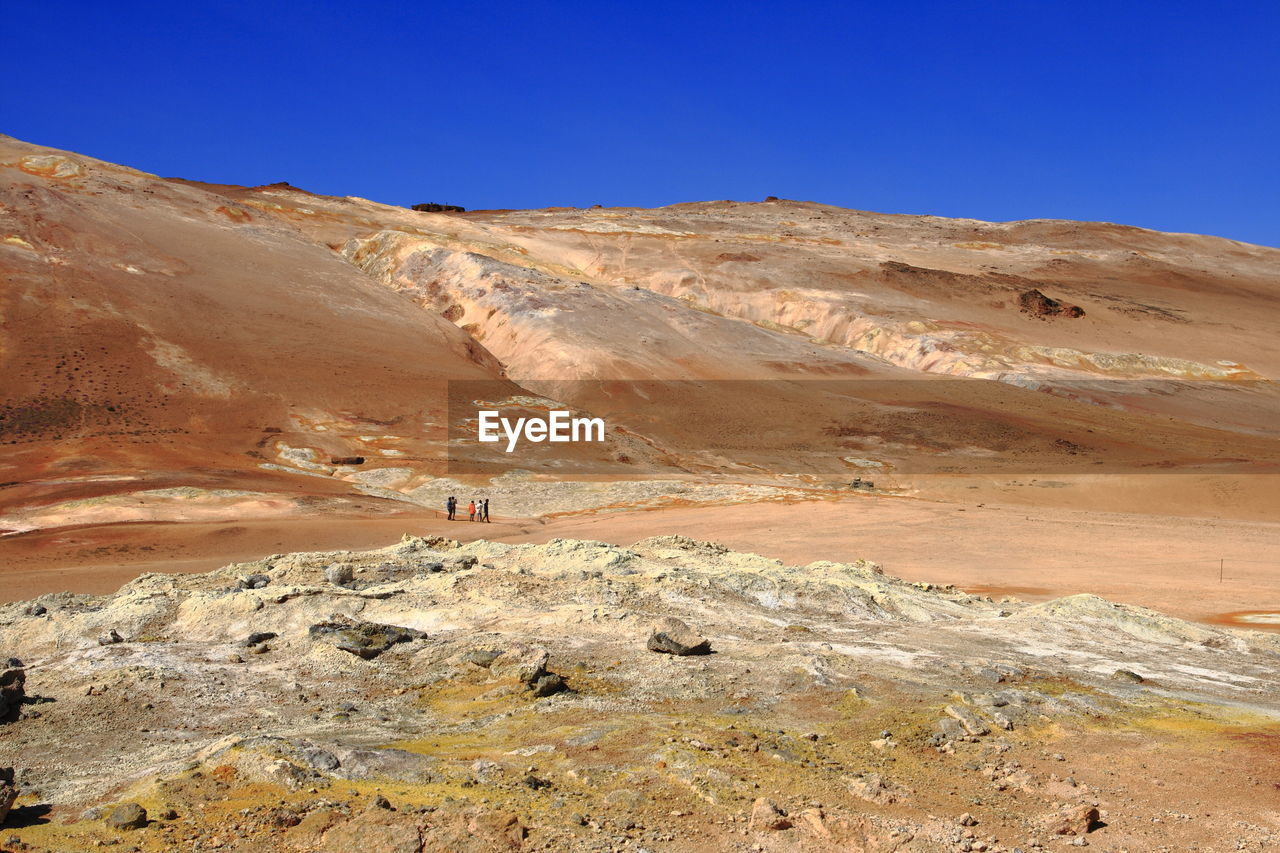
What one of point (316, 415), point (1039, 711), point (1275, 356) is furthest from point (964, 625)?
point (1275, 356)

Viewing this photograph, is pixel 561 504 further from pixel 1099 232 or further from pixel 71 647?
pixel 1099 232

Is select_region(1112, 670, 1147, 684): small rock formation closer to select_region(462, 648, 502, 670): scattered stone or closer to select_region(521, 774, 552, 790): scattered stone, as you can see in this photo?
select_region(462, 648, 502, 670): scattered stone

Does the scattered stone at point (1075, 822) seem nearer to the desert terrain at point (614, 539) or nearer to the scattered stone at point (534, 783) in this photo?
the desert terrain at point (614, 539)

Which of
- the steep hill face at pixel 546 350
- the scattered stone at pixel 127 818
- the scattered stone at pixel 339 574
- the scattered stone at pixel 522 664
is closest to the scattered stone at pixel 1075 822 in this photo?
the scattered stone at pixel 522 664

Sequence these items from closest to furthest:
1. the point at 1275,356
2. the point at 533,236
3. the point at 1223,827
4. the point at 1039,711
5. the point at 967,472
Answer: the point at 1223,827 < the point at 1039,711 < the point at 967,472 < the point at 1275,356 < the point at 533,236

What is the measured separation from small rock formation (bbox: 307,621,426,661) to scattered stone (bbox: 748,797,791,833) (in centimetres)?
482

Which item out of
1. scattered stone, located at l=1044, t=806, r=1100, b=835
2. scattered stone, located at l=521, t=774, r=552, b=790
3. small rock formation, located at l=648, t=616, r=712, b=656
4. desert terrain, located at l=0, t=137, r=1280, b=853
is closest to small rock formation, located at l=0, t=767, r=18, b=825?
desert terrain, located at l=0, t=137, r=1280, b=853

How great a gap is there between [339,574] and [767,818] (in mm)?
8130

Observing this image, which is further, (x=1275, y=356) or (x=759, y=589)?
(x=1275, y=356)

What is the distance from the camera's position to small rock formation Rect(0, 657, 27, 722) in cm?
796

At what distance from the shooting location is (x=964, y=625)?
12.4 metres

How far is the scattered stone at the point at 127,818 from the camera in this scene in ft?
18.8

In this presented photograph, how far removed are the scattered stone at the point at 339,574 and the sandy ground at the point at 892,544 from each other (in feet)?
20.5

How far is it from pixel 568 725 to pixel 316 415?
114 feet
